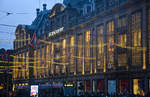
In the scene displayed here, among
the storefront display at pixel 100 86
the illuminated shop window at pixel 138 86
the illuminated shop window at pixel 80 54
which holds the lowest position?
the storefront display at pixel 100 86

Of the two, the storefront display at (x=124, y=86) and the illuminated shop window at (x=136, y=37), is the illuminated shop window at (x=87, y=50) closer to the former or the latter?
the storefront display at (x=124, y=86)

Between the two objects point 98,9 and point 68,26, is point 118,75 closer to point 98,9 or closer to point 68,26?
point 98,9

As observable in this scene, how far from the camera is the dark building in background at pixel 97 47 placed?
3756 cm

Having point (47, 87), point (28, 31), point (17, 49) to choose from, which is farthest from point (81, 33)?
point (17, 49)

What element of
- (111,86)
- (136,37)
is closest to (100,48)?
(111,86)

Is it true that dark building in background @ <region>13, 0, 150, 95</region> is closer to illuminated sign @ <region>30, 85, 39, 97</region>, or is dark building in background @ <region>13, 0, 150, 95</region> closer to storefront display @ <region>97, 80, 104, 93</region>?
storefront display @ <region>97, 80, 104, 93</region>

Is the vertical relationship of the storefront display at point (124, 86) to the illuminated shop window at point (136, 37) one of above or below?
below

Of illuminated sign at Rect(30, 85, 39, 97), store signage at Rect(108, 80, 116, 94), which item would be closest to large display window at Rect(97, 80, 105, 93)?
store signage at Rect(108, 80, 116, 94)

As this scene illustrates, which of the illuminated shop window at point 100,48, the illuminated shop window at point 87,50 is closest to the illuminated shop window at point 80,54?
the illuminated shop window at point 87,50

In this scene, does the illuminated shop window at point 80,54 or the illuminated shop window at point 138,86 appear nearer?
the illuminated shop window at point 138,86

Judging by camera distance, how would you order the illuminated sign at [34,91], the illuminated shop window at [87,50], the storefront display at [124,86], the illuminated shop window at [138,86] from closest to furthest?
1. the illuminated shop window at [138,86]
2. the illuminated sign at [34,91]
3. the storefront display at [124,86]
4. the illuminated shop window at [87,50]

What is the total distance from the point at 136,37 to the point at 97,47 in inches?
406

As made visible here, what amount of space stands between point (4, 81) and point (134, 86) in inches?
2505

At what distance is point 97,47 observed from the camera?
47500 millimetres
